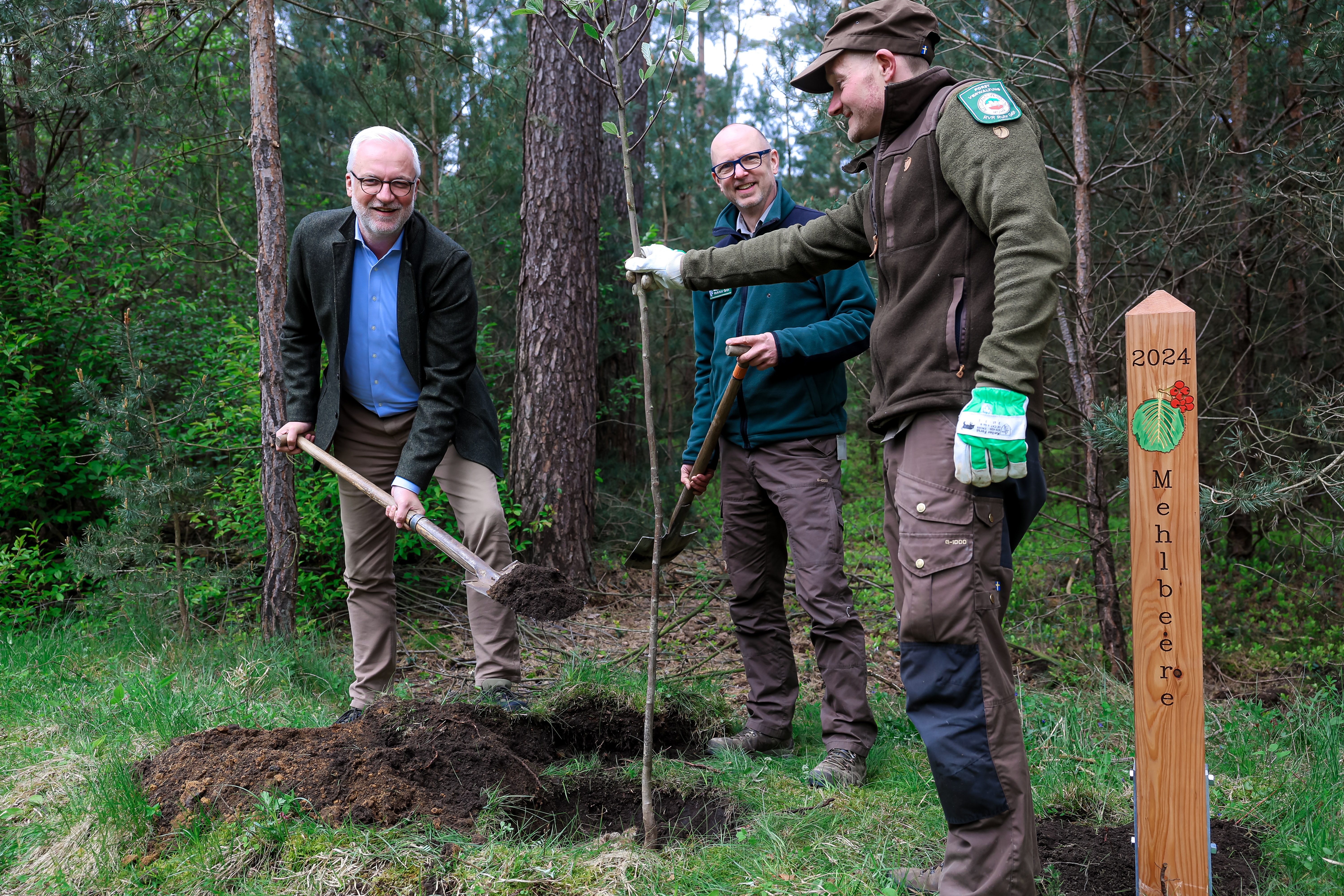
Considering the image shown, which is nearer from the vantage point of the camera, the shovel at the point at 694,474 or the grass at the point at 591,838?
the grass at the point at 591,838

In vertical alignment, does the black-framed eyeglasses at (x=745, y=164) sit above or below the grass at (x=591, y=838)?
above

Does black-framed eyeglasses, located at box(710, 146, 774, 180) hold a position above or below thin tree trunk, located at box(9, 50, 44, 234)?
below

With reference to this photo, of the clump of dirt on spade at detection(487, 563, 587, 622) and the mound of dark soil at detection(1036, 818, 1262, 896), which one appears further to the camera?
the clump of dirt on spade at detection(487, 563, 587, 622)

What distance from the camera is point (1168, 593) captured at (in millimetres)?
2082

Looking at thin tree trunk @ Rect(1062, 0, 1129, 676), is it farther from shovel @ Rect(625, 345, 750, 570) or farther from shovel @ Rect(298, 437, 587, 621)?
shovel @ Rect(298, 437, 587, 621)

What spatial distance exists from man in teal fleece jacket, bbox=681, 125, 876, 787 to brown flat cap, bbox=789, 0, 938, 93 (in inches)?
38.7

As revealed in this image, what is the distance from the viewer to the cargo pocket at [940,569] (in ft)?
6.91

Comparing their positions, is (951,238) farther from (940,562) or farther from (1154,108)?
(1154,108)

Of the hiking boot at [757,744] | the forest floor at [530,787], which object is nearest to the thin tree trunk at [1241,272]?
the forest floor at [530,787]

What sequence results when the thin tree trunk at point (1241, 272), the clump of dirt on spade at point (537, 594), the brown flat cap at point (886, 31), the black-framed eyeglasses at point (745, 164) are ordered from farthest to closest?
the thin tree trunk at point (1241, 272) < the black-framed eyeglasses at point (745, 164) < the clump of dirt on spade at point (537, 594) < the brown flat cap at point (886, 31)

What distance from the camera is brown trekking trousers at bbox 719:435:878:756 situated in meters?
3.30

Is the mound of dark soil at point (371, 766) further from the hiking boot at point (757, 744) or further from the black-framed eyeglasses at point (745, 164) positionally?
the black-framed eyeglasses at point (745, 164)

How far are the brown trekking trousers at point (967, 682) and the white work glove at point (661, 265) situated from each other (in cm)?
106

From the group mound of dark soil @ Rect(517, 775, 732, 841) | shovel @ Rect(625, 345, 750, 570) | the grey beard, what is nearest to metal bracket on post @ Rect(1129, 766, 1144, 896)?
mound of dark soil @ Rect(517, 775, 732, 841)
